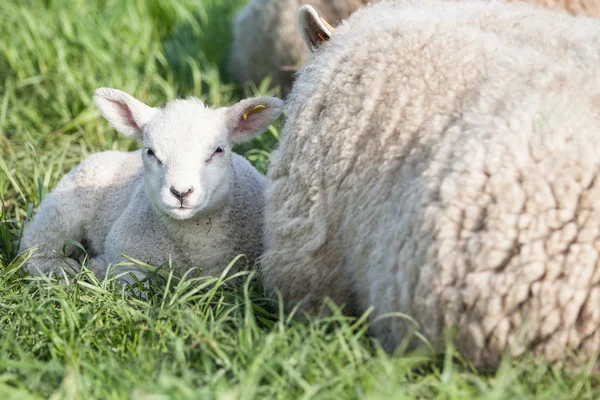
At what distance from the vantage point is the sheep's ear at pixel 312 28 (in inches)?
147

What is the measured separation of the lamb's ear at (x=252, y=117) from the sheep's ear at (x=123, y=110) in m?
0.38

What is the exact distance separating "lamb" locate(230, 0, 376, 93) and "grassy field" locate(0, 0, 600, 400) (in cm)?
83

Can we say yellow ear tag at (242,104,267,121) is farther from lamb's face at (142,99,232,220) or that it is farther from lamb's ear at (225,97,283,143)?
lamb's face at (142,99,232,220)

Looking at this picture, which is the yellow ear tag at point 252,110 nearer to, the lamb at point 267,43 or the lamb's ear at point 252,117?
the lamb's ear at point 252,117

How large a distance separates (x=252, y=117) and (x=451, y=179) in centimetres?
154

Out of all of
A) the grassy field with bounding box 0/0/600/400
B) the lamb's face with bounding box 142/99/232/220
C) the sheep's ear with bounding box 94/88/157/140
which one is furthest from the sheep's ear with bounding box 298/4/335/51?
the grassy field with bounding box 0/0/600/400

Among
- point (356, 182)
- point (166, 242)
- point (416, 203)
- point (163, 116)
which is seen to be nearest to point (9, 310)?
point (166, 242)

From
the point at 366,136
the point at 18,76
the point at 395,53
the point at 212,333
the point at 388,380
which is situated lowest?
the point at 388,380

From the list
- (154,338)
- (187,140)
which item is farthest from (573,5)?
Answer: (154,338)

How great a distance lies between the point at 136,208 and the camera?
13.7 feet

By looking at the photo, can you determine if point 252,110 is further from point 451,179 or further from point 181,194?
point 451,179

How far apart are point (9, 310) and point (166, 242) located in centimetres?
78

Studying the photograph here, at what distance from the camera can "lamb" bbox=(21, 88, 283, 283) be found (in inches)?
147

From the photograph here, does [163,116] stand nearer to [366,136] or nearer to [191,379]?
[366,136]
